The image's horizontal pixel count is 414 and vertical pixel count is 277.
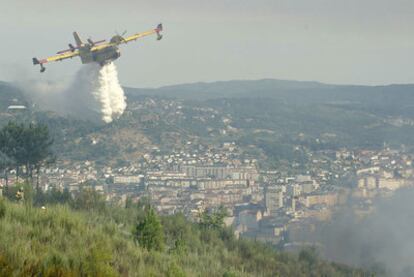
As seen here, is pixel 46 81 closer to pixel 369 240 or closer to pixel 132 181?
pixel 369 240

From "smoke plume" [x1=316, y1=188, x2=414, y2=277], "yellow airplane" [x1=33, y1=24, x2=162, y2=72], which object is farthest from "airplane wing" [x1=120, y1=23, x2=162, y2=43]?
"smoke plume" [x1=316, y1=188, x2=414, y2=277]

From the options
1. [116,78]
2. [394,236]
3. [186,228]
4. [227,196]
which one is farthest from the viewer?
[227,196]

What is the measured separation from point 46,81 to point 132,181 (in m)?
87.0

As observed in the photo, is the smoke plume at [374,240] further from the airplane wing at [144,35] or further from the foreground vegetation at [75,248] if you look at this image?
the foreground vegetation at [75,248]

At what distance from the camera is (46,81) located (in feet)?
362

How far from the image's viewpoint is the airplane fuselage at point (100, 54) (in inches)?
2763

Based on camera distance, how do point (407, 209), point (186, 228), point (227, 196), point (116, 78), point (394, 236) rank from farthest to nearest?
1. point (227, 196)
2. point (407, 209)
3. point (394, 236)
4. point (116, 78)
5. point (186, 228)

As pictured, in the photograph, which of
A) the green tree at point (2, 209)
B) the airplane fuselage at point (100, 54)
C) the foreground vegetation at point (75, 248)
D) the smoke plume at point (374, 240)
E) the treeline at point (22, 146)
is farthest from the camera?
the smoke plume at point (374, 240)

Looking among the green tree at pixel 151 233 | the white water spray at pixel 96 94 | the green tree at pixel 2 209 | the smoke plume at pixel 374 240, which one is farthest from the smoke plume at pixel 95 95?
the green tree at pixel 2 209

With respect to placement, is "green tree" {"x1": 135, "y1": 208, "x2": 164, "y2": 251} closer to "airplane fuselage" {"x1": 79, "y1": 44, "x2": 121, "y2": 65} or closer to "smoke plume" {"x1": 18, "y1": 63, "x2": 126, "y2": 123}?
"airplane fuselage" {"x1": 79, "y1": 44, "x2": 121, "y2": 65}

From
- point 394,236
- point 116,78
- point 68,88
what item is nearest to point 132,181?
point 394,236

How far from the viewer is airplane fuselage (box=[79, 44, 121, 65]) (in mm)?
70188

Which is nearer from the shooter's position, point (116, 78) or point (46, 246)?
point (46, 246)

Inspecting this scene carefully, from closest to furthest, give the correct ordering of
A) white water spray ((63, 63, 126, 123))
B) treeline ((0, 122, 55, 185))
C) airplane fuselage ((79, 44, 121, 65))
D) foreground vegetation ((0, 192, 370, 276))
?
foreground vegetation ((0, 192, 370, 276)), treeline ((0, 122, 55, 185)), airplane fuselage ((79, 44, 121, 65)), white water spray ((63, 63, 126, 123))
